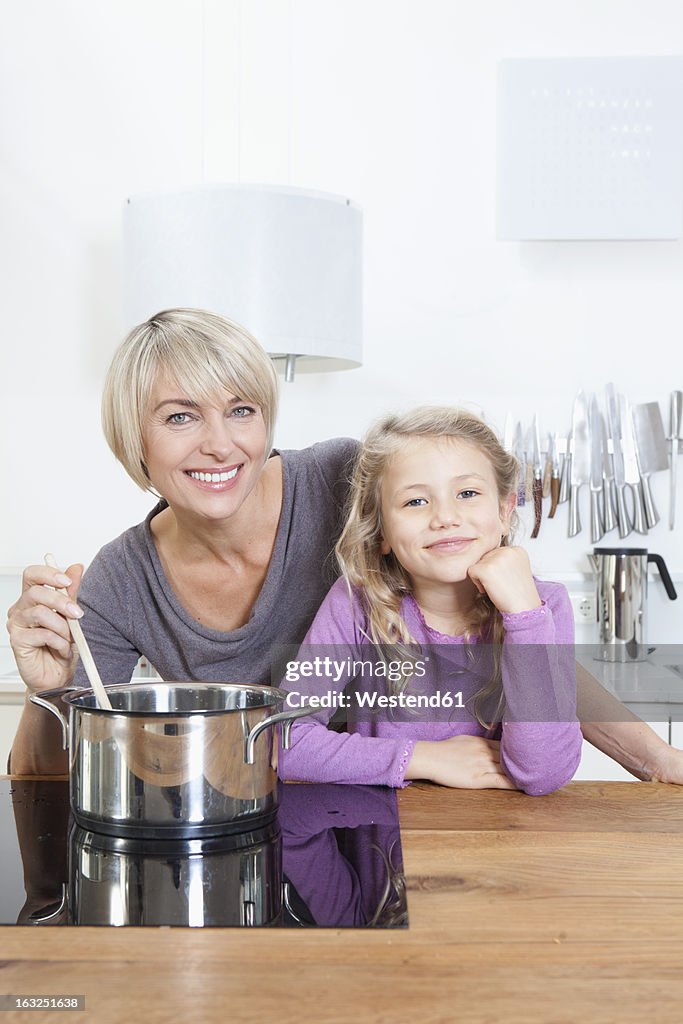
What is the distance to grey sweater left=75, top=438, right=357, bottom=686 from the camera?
128cm

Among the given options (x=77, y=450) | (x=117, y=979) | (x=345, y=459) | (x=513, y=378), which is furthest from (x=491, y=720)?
(x=77, y=450)

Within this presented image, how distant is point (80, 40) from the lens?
2.37m

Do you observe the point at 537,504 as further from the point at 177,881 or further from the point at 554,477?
the point at 177,881

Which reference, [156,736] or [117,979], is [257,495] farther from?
[117,979]

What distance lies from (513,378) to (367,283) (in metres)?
0.40

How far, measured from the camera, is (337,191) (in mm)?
2385

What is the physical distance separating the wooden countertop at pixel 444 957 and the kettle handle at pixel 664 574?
5.36 feet

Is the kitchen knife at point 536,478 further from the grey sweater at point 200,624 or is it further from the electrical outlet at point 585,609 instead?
the grey sweater at point 200,624

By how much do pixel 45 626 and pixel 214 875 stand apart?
1.37 ft

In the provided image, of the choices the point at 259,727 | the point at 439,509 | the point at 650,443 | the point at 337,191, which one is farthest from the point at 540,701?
the point at 337,191

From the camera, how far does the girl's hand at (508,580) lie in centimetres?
102

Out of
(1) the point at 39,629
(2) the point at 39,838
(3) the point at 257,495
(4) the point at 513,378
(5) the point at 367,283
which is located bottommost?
(2) the point at 39,838

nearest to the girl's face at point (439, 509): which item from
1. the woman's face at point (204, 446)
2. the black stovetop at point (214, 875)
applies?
the woman's face at point (204, 446)

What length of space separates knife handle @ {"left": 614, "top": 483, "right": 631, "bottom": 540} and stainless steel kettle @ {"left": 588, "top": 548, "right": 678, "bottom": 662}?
8cm
